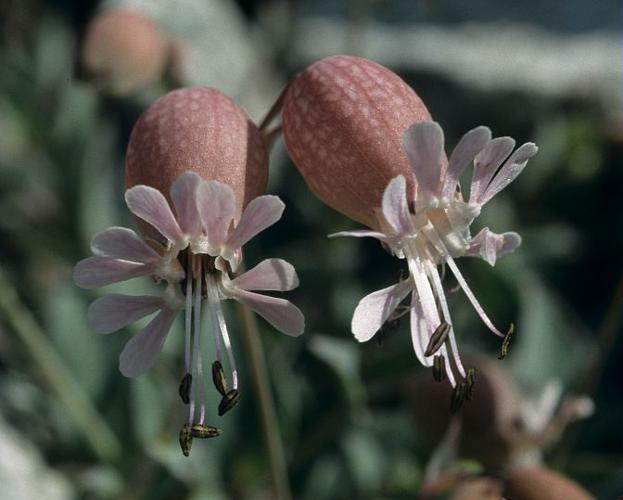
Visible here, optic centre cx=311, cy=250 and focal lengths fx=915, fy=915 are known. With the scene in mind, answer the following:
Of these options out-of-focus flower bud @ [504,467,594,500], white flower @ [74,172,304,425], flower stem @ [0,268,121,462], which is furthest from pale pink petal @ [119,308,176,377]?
flower stem @ [0,268,121,462]

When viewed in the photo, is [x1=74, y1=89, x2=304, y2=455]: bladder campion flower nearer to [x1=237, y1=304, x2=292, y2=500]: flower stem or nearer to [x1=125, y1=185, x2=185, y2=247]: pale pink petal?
[x1=125, y1=185, x2=185, y2=247]: pale pink petal

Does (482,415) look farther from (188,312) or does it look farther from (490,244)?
(188,312)

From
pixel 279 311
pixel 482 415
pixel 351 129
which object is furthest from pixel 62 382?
pixel 351 129

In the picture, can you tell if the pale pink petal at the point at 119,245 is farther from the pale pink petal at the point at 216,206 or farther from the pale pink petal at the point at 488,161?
the pale pink petal at the point at 488,161

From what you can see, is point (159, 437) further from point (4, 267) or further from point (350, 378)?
point (4, 267)

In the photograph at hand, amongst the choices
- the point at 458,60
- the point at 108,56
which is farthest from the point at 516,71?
the point at 108,56

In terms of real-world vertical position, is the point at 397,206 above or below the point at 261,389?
above
